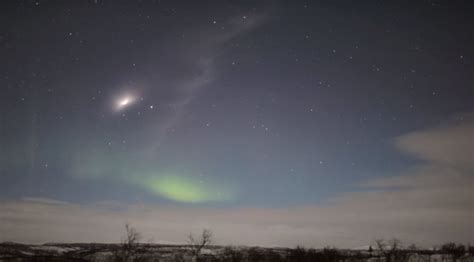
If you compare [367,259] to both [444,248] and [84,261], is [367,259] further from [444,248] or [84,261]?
[84,261]

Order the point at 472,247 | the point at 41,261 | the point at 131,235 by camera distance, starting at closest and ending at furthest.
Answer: the point at 131,235
the point at 41,261
the point at 472,247

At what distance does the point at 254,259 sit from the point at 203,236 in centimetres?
2115

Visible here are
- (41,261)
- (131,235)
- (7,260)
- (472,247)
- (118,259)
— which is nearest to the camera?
(131,235)

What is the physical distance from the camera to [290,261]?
9331 cm

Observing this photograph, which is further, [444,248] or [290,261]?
[444,248]

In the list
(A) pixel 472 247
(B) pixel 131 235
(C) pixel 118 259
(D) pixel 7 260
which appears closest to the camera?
(B) pixel 131 235

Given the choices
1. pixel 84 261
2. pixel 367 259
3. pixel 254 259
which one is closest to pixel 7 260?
pixel 84 261

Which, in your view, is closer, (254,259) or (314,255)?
(314,255)

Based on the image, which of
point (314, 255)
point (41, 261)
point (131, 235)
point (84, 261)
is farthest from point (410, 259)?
point (41, 261)

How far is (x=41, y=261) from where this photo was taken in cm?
9888

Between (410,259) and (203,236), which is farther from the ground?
(203,236)

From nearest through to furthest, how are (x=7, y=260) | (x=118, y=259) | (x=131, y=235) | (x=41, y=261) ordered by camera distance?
(x=131, y=235) < (x=118, y=259) < (x=7, y=260) < (x=41, y=261)

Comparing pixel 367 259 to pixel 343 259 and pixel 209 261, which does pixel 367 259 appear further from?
pixel 209 261

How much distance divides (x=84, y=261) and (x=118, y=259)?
1975 centimetres
